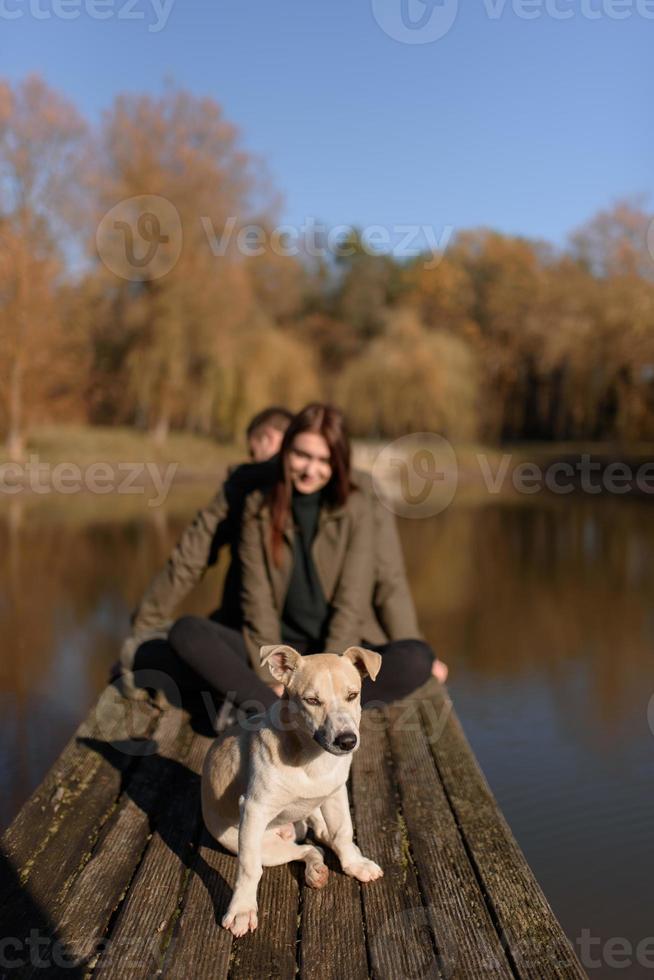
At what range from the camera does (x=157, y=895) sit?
7.22 ft

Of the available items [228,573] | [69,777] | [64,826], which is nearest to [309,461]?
[228,573]

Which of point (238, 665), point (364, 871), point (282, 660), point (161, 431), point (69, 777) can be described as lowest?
point (161, 431)

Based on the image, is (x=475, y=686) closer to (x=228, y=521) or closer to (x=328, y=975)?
(x=228, y=521)

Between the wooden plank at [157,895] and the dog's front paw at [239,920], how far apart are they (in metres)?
0.13

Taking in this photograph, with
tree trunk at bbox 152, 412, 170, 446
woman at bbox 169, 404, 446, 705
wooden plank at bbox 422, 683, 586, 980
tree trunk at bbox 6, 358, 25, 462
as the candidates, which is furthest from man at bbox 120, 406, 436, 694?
tree trunk at bbox 152, 412, 170, 446

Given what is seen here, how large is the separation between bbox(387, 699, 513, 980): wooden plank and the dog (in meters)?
0.17

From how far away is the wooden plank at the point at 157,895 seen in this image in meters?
1.96

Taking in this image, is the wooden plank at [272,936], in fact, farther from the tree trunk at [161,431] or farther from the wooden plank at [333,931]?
the tree trunk at [161,431]

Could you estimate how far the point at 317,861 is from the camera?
228 centimetres

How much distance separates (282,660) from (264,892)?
0.59 metres

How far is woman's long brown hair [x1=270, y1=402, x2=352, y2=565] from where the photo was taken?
3289mm

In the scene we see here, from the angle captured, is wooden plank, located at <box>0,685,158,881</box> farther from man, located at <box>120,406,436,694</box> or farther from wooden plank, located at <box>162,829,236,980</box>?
wooden plank, located at <box>162,829,236,980</box>

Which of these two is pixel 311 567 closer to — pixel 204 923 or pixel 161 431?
pixel 204 923

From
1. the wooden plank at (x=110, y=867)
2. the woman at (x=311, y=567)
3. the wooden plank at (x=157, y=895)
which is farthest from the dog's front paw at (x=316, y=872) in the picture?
the woman at (x=311, y=567)
